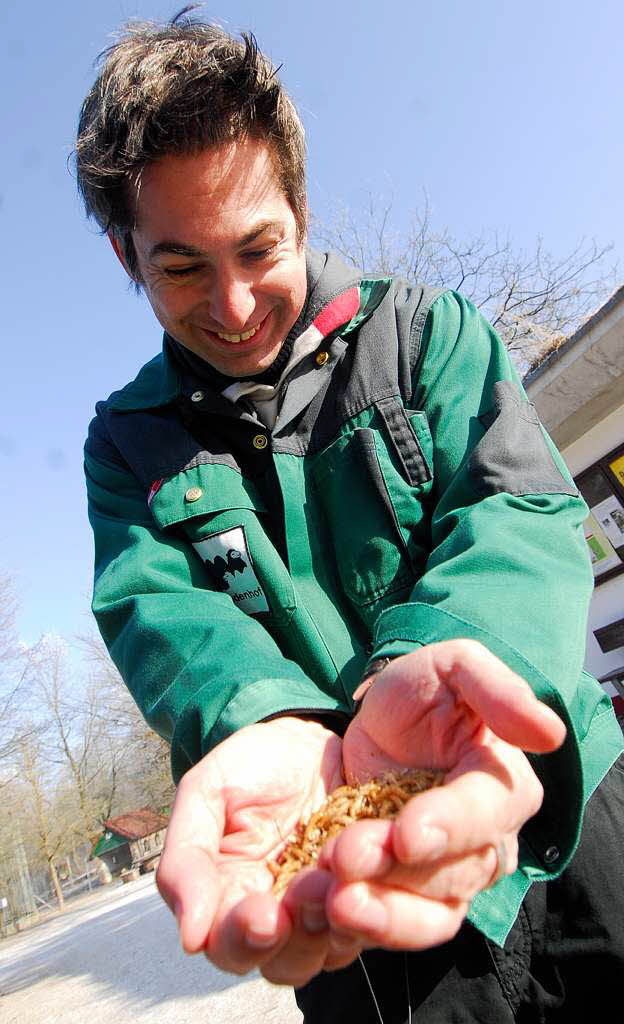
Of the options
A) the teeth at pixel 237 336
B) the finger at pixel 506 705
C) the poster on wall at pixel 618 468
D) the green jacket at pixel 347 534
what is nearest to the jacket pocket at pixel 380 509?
the green jacket at pixel 347 534

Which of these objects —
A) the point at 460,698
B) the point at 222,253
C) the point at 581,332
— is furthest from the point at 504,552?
the point at 581,332

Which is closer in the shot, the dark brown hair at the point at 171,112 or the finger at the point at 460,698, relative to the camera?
the finger at the point at 460,698

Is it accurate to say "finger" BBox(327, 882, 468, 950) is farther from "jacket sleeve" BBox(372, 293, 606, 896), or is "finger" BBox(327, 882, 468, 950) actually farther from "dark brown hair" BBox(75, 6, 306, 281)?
"dark brown hair" BBox(75, 6, 306, 281)

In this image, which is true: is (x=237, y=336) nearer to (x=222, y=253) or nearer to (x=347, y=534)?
(x=222, y=253)

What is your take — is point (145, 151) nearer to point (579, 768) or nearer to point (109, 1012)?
point (579, 768)

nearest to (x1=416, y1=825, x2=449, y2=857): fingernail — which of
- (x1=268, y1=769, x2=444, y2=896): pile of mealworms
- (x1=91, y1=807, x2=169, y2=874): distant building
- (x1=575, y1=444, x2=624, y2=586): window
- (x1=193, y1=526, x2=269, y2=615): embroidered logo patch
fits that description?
(x1=268, y1=769, x2=444, y2=896): pile of mealworms

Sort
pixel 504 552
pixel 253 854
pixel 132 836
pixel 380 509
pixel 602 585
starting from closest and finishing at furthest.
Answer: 1. pixel 253 854
2. pixel 504 552
3. pixel 380 509
4. pixel 602 585
5. pixel 132 836

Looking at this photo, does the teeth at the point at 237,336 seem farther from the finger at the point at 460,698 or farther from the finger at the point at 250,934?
the finger at the point at 250,934
